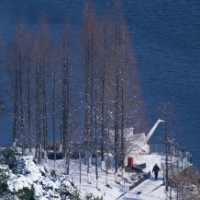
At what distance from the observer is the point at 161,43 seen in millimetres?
75062

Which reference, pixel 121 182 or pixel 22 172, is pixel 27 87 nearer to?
pixel 121 182

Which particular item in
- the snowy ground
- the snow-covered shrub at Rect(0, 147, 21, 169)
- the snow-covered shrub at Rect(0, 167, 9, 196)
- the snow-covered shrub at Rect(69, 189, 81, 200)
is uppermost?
the snow-covered shrub at Rect(0, 147, 21, 169)

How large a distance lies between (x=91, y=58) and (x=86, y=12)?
2948 millimetres

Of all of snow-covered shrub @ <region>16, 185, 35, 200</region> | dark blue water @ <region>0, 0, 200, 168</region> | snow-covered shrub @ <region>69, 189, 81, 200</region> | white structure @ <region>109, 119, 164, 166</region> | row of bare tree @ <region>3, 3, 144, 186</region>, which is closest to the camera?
snow-covered shrub @ <region>16, 185, 35, 200</region>

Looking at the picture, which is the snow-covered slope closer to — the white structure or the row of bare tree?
the row of bare tree

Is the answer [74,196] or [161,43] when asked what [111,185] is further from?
[161,43]

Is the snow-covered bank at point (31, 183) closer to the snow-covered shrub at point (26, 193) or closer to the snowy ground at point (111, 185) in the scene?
the snow-covered shrub at point (26, 193)

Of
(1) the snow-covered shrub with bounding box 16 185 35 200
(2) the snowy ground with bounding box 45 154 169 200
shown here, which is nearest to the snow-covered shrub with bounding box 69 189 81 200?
(1) the snow-covered shrub with bounding box 16 185 35 200

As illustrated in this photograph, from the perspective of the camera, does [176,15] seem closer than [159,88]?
No

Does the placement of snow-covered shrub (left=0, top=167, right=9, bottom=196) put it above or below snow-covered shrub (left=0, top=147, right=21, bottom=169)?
below

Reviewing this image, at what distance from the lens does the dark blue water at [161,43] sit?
192 feet

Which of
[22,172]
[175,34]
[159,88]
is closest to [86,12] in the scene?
[22,172]

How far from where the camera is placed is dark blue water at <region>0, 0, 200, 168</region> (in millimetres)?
58628

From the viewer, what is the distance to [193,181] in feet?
123
